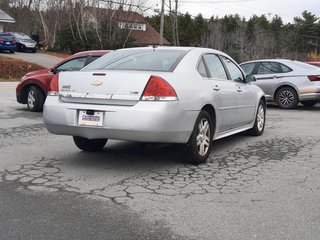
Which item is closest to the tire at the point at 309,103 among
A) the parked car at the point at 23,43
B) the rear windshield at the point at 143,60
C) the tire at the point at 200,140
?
the tire at the point at 200,140

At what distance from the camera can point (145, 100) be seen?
17.3 ft

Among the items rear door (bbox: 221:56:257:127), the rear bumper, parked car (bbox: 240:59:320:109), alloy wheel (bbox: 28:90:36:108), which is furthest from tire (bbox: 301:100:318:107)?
alloy wheel (bbox: 28:90:36:108)

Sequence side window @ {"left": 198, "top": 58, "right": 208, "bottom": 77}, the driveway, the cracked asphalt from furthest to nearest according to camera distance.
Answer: the driveway → side window @ {"left": 198, "top": 58, "right": 208, "bottom": 77} → the cracked asphalt

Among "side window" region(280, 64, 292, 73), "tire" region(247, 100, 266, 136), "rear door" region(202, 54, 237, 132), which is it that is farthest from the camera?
"side window" region(280, 64, 292, 73)

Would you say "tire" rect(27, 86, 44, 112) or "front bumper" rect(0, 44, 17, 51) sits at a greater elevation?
"front bumper" rect(0, 44, 17, 51)

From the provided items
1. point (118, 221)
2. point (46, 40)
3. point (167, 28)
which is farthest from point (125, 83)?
point (167, 28)

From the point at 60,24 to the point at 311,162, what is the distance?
4394 cm

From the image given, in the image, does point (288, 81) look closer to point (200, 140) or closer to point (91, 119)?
point (200, 140)

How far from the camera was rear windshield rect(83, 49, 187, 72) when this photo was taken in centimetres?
591

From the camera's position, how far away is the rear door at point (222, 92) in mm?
6422

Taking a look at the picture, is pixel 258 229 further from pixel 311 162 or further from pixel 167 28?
pixel 167 28

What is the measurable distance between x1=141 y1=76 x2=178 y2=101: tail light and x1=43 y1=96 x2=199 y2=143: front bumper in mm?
63

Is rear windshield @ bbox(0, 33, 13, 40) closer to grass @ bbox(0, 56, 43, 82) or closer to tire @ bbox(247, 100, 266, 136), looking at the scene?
grass @ bbox(0, 56, 43, 82)

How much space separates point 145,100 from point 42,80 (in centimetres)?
640
